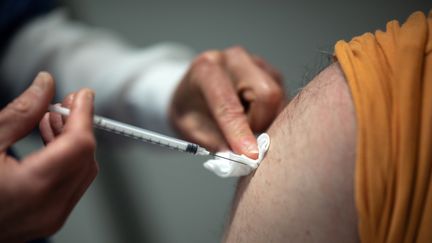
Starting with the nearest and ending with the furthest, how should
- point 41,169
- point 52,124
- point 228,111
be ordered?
point 41,169 < point 52,124 < point 228,111

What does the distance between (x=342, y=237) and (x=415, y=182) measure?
0.35ft

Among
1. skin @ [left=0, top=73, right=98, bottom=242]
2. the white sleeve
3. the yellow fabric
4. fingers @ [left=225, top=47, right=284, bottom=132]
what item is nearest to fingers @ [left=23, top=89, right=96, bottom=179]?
skin @ [left=0, top=73, right=98, bottom=242]

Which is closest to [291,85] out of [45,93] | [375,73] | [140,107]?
[140,107]

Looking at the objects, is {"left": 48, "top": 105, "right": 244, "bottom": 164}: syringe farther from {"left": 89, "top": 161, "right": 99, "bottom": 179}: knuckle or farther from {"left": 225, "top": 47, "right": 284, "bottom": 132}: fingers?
{"left": 225, "top": 47, "right": 284, "bottom": 132}: fingers

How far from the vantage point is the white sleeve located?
1.26m

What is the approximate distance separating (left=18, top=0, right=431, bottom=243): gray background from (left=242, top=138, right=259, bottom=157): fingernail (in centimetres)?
79

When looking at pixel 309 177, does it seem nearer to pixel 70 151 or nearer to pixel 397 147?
pixel 397 147

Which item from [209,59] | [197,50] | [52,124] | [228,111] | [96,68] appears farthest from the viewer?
[197,50]

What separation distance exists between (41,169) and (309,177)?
1.06 ft

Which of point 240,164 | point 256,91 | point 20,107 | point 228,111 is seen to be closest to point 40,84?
point 20,107

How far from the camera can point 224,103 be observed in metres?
0.89

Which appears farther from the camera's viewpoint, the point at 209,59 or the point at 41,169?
the point at 209,59

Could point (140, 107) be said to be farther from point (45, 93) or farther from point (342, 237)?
point (342, 237)

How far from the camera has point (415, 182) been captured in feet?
1.50
